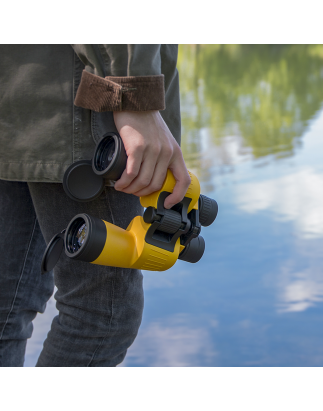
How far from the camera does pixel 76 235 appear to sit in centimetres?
94

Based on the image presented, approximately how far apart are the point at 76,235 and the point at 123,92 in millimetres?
307

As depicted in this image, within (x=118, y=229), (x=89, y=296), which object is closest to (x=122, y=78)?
(x=118, y=229)

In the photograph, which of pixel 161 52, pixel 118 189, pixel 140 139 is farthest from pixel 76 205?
pixel 161 52

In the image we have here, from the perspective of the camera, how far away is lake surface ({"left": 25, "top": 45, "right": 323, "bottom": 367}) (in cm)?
164

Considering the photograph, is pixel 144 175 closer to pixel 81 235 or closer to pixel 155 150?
pixel 155 150

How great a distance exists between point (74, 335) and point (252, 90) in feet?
20.4

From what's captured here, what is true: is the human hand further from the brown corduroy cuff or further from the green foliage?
the green foliage

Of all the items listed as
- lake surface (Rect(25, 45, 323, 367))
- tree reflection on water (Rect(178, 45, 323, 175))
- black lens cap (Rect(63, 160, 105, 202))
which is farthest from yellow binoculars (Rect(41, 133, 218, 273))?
tree reflection on water (Rect(178, 45, 323, 175))

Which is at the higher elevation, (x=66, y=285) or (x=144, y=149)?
(x=144, y=149)

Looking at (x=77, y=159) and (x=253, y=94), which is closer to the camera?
(x=77, y=159)

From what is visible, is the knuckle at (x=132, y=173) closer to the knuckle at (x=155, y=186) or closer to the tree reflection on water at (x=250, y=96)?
the knuckle at (x=155, y=186)

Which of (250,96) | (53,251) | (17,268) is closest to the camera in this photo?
(53,251)

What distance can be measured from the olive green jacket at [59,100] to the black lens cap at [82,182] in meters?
0.03

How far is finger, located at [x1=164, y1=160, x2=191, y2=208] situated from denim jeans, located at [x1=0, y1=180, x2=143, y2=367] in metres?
0.11
